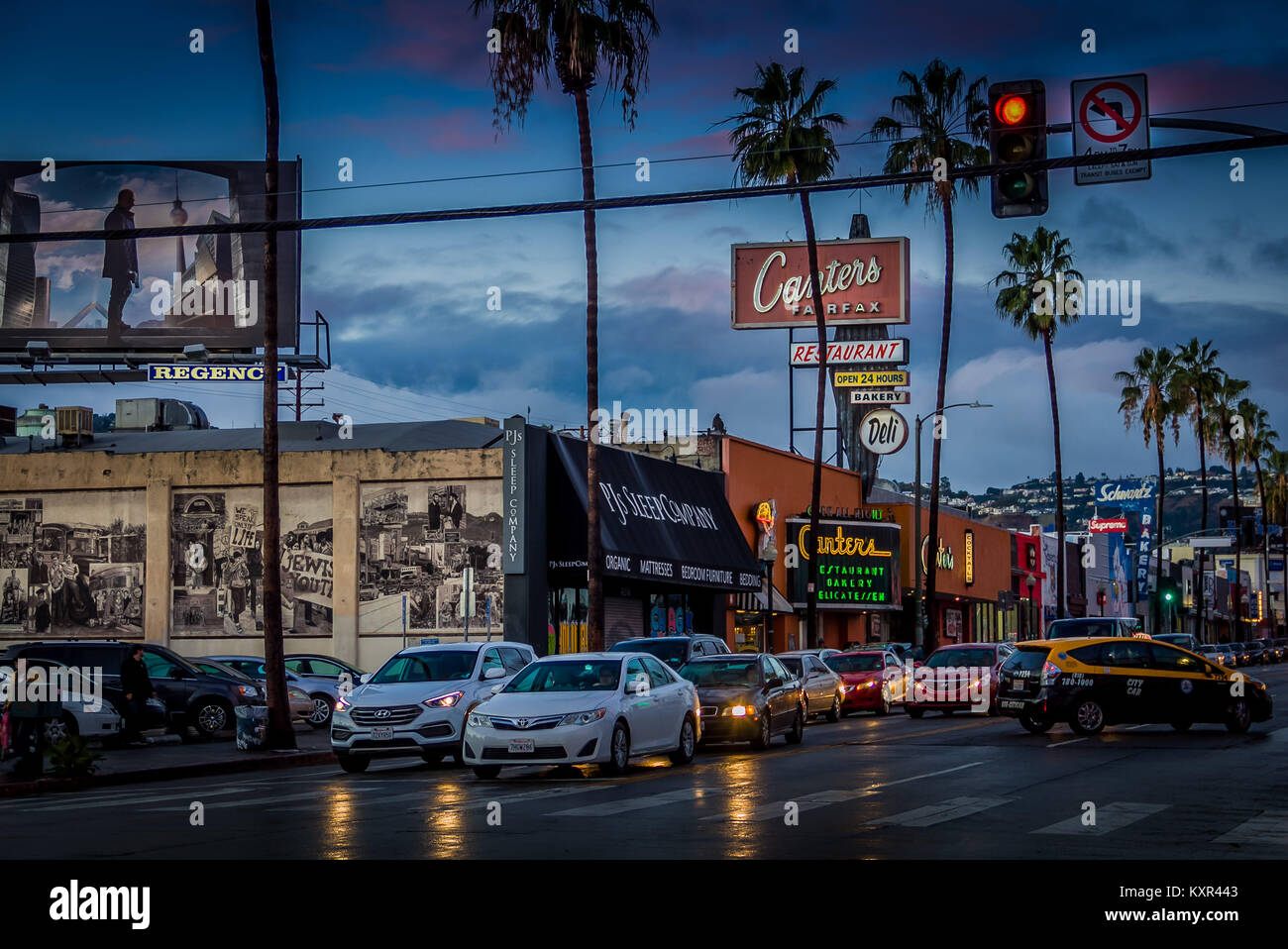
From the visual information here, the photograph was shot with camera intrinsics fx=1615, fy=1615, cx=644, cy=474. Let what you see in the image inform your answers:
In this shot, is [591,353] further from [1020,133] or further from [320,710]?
[1020,133]

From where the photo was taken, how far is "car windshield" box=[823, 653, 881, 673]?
38500mm

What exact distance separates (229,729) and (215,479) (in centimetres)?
1273

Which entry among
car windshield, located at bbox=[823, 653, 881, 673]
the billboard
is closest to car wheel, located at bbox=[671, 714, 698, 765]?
car windshield, located at bbox=[823, 653, 881, 673]

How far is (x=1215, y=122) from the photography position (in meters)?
15.9

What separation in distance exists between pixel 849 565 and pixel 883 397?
7087 mm

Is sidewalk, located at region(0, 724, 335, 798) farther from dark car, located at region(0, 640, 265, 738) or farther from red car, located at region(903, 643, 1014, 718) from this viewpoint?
red car, located at region(903, 643, 1014, 718)

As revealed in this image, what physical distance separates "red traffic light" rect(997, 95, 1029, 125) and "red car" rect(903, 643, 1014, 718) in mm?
20160

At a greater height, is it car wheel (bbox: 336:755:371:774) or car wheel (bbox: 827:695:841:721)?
car wheel (bbox: 336:755:371:774)

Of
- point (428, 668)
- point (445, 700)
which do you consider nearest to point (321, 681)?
point (428, 668)

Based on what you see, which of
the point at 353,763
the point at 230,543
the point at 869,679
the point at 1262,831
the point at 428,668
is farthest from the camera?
the point at 230,543

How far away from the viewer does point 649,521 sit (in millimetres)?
42000

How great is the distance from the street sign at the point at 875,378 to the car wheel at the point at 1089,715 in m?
34.8
